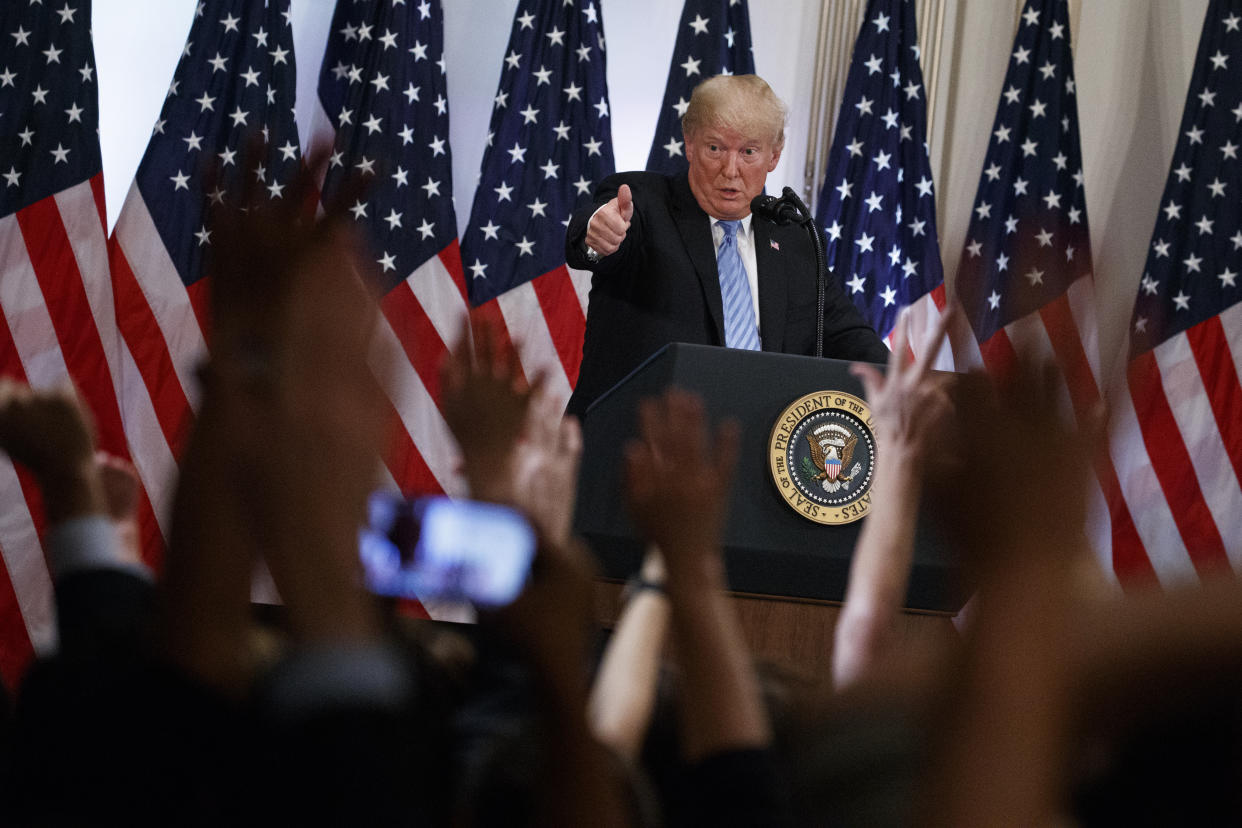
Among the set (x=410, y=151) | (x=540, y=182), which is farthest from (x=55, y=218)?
(x=540, y=182)

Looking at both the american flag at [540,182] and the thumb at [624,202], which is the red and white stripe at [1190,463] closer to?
the american flag at [540,182]

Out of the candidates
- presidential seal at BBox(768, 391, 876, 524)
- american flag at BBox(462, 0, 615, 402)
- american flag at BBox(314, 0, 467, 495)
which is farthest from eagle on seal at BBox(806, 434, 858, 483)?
american flag at BBox(462, 0, 615, 402)

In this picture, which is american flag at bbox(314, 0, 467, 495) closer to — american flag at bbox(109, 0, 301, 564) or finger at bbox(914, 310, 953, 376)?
american flag at bbox(109, 0, 301, 564)

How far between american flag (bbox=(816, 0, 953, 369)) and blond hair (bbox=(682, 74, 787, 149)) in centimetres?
175

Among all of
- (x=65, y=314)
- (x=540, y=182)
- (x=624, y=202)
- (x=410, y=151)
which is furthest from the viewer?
(x=540, y=182)

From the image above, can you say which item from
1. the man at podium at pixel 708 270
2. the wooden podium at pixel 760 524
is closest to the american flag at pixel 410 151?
the man at podium at pixel 708 270

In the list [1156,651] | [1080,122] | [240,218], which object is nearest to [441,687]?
[240,218]

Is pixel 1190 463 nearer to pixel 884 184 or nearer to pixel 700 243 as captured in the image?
pixel 884 184

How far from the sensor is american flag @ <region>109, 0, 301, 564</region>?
4.17 m

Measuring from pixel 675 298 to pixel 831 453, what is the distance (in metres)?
1.05

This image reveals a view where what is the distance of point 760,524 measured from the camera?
1.75m

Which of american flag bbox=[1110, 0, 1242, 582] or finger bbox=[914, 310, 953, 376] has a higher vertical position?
finger bbox=[914, 310, 953, 376]

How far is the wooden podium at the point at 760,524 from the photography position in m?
1.73

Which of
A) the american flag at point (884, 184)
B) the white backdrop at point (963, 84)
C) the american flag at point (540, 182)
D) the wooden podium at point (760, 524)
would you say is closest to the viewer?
the wooden podium at point (760, 524)
